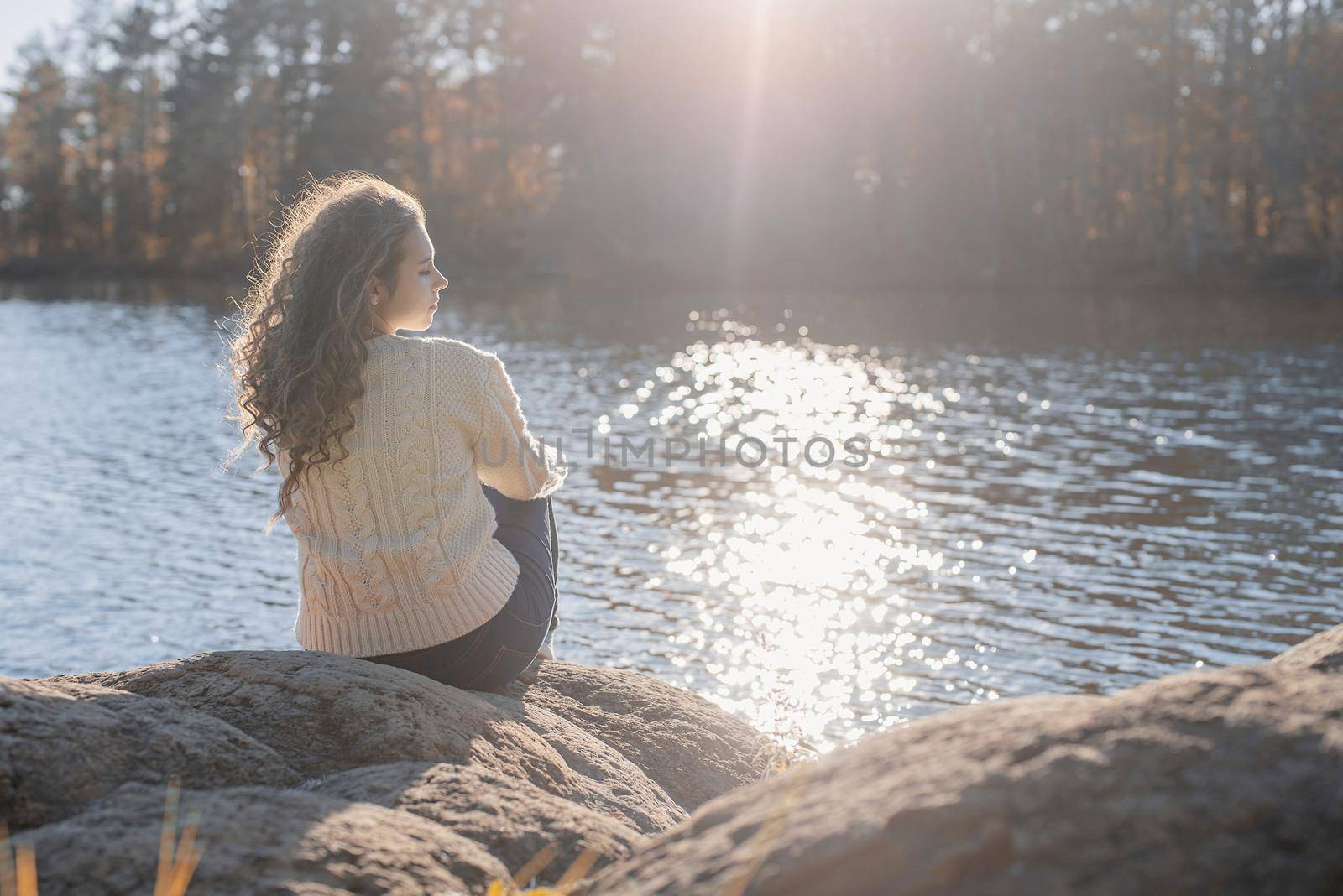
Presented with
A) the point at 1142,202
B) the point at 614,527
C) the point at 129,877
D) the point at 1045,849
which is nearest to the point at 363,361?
the point at 129,877

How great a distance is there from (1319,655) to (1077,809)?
1.21m

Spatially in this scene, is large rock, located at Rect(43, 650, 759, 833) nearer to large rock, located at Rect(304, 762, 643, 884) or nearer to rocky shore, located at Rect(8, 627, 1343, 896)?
rocky shore, located at Rect(8, 627, 1343, 896)

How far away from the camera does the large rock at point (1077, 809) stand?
65.9 inches

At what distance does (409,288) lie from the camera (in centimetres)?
360

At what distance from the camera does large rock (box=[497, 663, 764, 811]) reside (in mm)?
4195

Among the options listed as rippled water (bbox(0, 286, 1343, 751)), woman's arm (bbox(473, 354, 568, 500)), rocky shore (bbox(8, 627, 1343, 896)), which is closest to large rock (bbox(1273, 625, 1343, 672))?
rocky shore (bbox(8, 627, 1343, 896))

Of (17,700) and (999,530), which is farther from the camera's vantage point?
(999,530)

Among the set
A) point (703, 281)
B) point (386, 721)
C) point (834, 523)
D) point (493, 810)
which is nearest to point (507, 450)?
point (386, 721)

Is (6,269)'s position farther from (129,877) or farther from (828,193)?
(129,877)

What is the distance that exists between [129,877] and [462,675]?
1779 mm

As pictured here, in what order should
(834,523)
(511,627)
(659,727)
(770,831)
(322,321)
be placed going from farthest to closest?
(834,523)
(659,727)
(511,627)
(322,321)
(770,831)

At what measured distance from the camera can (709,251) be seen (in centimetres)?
4584

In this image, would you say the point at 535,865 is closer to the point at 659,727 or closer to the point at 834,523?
the point at 659,727

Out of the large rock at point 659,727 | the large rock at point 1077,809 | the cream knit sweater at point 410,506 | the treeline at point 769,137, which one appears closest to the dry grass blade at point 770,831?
the large rock at point 1077,809
